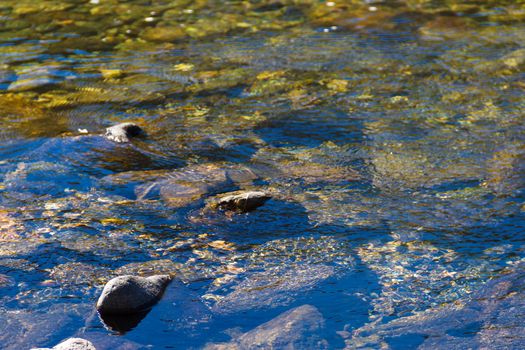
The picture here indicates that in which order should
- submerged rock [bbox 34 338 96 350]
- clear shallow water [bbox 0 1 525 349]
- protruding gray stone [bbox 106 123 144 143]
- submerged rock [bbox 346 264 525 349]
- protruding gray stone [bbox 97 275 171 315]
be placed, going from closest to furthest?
submerged rock [bbox 34 338 96 350], submerged rock [bbox 346 264 525 349], protruding gray stone [bbox 97 275 171 315], clear shallow water [bbox 0 1 525 349], protruding gray stone [bbox 106 123 144 143]

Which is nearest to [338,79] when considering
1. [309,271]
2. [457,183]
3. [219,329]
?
[457,183]

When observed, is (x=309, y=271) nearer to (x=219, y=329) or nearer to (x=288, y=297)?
(x=288, y=297)

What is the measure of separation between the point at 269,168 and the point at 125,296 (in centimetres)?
208

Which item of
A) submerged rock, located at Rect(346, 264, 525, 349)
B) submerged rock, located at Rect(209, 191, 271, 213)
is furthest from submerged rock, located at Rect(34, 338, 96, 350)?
submerged rock, located at Rect(209, 191, 271, 213)

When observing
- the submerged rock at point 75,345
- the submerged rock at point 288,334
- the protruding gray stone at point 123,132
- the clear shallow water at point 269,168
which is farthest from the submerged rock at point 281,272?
the protruding gray stone at point 123,132

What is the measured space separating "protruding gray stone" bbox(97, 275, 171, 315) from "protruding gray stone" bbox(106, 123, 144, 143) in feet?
7.63

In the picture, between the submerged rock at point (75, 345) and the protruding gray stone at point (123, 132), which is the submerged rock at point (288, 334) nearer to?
the submerged rock at point (75, 345)

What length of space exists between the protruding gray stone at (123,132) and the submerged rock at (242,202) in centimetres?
147

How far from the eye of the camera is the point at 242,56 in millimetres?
8039

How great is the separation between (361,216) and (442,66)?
341 centimetres

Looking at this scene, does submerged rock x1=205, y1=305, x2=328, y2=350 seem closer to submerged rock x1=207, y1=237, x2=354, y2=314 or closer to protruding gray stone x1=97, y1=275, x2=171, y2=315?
submerged rock x1=207, y1=237, x2=354, y2=314

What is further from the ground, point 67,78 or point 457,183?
point 67,78

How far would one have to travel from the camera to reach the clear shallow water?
3.88 m

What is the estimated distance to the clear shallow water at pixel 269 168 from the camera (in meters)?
3.88
